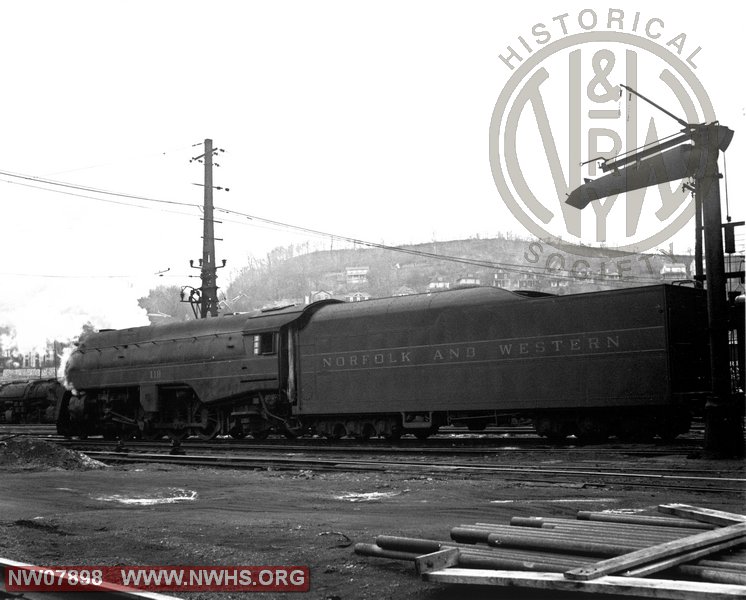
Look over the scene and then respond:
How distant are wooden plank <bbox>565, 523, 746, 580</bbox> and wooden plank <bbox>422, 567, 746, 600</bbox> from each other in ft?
0.23

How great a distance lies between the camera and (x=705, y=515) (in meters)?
6.40

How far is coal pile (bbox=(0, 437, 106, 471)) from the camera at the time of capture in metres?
15.2

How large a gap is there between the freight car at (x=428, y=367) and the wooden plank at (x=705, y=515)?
8.57 m

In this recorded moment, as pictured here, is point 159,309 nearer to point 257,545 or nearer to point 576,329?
point 576,329

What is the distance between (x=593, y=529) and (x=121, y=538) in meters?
4.45

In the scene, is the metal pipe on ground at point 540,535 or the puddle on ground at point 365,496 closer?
the metal pipe on ground at point 540,535

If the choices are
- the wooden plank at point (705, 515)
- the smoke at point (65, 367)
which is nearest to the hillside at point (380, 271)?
the smoke at point (65, 367)

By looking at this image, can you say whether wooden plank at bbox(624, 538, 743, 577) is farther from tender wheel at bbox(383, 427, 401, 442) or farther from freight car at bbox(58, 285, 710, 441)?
tender wheel at bbox(383, 427, 401, 442)

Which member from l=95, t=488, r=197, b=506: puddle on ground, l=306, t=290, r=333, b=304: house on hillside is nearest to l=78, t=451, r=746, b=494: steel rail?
l=95, t=488, r=197, b=506: puddle on ground

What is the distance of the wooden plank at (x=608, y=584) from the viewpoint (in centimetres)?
425

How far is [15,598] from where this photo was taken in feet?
18.7

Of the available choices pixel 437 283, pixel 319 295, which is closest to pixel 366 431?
pixel 319 295

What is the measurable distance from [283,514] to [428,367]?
30.5 feet

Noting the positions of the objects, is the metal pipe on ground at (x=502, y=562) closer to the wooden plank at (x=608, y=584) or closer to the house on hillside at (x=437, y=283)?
the wooden plank at (x=608, y=584)
